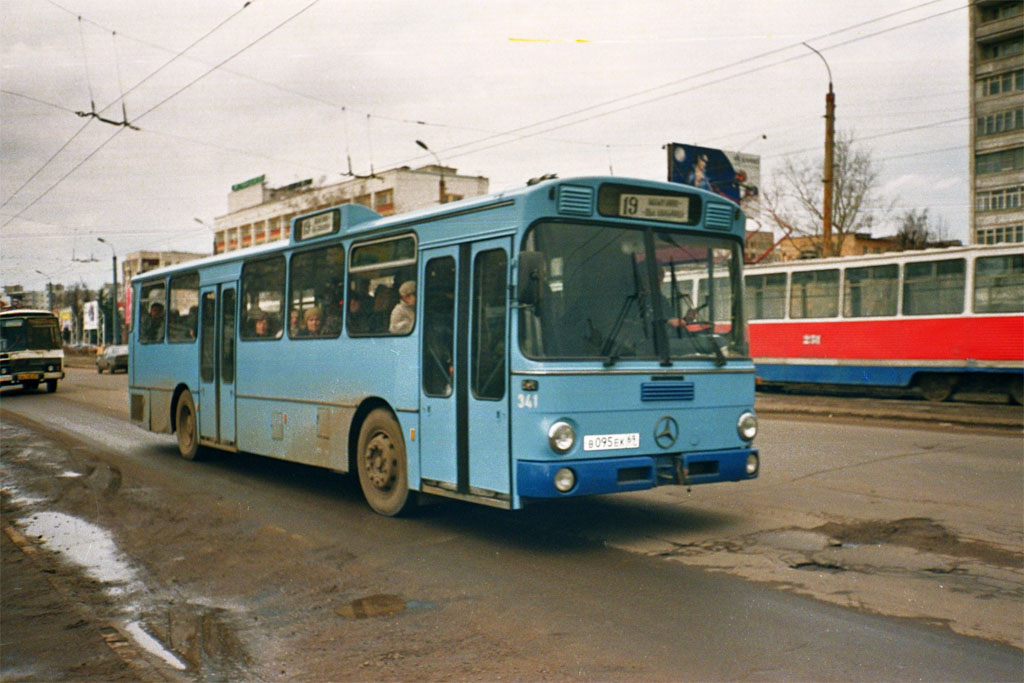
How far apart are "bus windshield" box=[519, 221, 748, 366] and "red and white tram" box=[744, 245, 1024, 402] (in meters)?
14.0

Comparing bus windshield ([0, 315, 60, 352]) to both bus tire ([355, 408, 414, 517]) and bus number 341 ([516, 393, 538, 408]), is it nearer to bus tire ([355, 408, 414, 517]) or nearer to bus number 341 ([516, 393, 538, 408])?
bus tire ([355, 408, 414, 517])

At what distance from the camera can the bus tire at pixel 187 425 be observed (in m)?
13.2

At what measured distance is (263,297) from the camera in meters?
11.3

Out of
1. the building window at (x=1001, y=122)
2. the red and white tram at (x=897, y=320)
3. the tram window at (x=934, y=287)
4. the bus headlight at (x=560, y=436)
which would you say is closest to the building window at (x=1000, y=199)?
the building window at (x=1001, y=122)

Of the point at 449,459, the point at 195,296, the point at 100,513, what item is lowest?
the point at 100,513

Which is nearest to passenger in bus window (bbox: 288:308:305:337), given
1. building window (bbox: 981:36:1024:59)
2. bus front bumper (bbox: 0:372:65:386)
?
bus front bumper (bbox: 0:372:65:386)

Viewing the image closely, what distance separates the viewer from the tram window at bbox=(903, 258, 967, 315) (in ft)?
66.5

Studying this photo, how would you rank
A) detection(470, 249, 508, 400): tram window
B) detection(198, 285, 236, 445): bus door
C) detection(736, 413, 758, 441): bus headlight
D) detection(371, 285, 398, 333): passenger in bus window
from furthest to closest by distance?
detection(198, 285, 236, 445): bus door, detection(371, 285, 398, 333): passenger in bus window, detection(736, 413, 758, 441): bus headlight, detection(470, 249, 508, 400): tram window

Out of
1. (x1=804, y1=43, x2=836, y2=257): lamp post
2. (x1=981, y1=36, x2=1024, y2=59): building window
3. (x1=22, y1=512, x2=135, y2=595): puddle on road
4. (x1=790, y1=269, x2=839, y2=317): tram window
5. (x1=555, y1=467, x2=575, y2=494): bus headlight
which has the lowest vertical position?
(x1=22, y1=512, x2=135, y2=595): puddle on road

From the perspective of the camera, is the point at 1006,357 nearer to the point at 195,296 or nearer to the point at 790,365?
the point at 790,365

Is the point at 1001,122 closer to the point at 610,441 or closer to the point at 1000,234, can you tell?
the point at 1000,234

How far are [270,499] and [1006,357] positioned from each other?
50.4ft

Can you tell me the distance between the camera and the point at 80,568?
23.6 ft

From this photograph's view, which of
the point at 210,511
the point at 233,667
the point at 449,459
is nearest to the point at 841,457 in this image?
the point at 449,459
